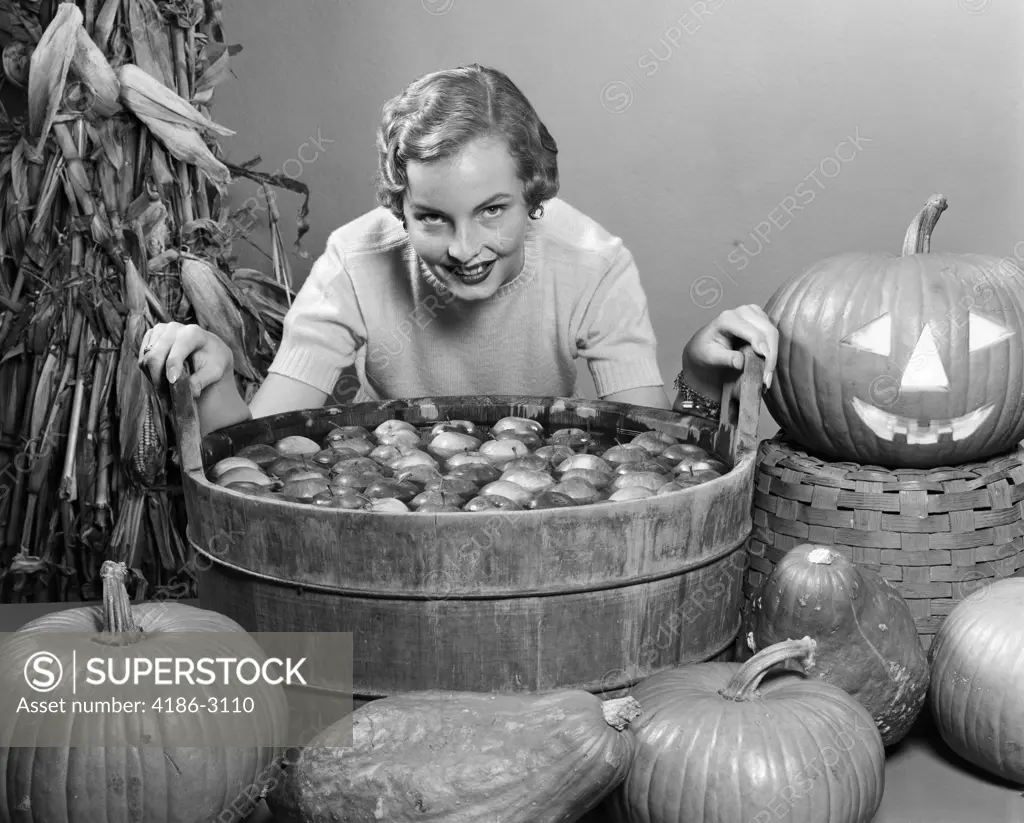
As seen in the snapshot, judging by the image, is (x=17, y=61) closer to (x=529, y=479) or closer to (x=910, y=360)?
(x=529, y=479)

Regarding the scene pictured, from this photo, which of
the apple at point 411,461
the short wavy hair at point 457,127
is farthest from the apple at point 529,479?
the short wavy hair at point 457,127

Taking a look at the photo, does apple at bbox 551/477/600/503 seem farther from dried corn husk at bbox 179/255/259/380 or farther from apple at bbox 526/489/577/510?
dried corn husk at bbox 179/255/259/380

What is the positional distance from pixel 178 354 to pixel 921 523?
116 centimetres

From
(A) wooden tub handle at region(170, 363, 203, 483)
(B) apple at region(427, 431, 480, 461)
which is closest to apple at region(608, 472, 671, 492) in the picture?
(B) apple at region(427, 431, 480, 461)

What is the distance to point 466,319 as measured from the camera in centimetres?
251

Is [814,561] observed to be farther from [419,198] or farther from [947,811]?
[419,198]

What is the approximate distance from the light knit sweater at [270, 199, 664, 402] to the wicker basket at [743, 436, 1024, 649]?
679 mm

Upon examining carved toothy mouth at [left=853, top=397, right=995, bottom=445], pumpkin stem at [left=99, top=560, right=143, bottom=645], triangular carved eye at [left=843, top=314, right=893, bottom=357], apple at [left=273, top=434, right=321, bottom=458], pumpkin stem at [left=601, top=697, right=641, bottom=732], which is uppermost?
triangular carved eye at [left=843, top=314, right=893, bottom=357]

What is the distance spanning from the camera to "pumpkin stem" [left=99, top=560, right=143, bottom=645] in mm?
1297

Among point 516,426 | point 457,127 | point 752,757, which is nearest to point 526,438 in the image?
point 516,426

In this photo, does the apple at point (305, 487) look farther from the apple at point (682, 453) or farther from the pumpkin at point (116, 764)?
the apple at point (682, 453)

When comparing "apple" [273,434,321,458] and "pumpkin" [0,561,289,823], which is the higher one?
"apple" [273,434,321,458]

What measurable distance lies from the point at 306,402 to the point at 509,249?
0.73 m

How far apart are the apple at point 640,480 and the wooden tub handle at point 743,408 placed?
110 millimetres
